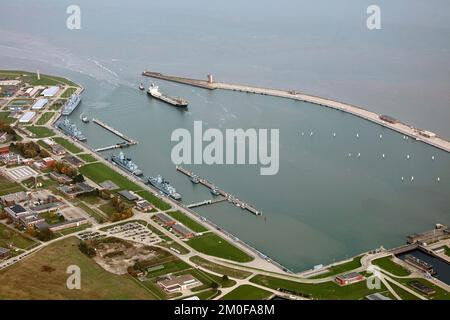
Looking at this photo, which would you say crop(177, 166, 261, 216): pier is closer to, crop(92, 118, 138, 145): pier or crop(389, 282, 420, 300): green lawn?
crop(92, 118, 138, 145): pier

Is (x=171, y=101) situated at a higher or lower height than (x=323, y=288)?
higher

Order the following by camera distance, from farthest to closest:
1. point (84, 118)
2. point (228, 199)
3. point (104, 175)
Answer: point (84, 118) < point (104, 175) < point (228, 199)

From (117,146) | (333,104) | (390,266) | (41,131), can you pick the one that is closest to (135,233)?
(390,266)

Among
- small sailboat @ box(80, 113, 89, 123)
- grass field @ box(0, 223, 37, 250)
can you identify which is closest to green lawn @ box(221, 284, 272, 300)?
grass field @ box(0, 223, 37, 250)

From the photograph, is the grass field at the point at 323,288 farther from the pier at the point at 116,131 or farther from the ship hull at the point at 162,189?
the pier at the point at 116,131

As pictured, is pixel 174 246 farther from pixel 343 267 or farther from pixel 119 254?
pixel 343 267

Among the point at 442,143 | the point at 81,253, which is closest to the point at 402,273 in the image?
the point at 81,253

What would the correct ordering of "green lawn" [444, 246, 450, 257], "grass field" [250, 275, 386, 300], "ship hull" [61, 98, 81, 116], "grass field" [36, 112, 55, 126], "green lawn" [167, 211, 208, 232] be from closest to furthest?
"grass field" [250, 275, 386, 300] → "green lawn" [444, 246, 450, 257] → "green lawn" [167, 211, 208, 232] → "grass field" [36, 112, 55, 126] → "ship hull" [61, 98, 81, 116]
